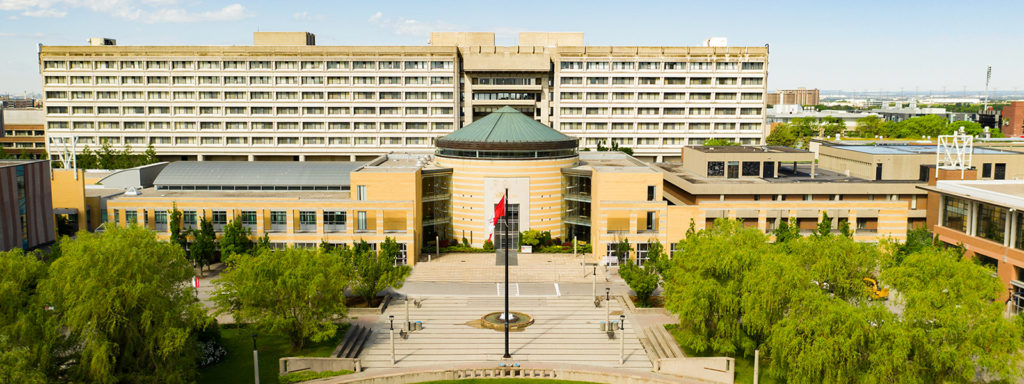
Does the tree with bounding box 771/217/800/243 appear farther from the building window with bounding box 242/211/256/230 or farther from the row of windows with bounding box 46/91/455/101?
the row of windows with bounding box 46/91/455/101

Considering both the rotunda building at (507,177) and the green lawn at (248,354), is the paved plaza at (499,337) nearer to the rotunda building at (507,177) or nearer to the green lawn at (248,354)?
the green lawn at (248,354)

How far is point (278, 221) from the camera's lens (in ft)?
250

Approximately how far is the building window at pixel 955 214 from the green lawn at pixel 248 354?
52707 mm

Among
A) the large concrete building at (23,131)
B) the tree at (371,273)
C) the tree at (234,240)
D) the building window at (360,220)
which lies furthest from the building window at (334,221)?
the large concrete building at (23,131)

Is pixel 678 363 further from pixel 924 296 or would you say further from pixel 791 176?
pixel 791 176

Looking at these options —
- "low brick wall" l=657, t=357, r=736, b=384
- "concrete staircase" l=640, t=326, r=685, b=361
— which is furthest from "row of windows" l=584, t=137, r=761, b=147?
"low brick wall" l=657, t=357, r=736, b=384

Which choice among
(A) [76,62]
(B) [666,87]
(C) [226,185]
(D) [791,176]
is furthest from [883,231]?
(A) [76,62]

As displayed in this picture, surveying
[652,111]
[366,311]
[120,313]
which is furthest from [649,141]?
[120,313]

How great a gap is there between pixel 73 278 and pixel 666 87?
357 ft

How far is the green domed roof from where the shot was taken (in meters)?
81.0

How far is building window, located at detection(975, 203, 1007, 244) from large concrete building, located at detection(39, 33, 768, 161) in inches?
2893

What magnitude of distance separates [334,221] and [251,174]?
15555mm

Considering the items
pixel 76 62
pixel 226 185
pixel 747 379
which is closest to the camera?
pixel 747 379

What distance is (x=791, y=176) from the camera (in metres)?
88.2
